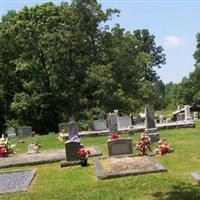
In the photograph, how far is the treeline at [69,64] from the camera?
4306 centimetres

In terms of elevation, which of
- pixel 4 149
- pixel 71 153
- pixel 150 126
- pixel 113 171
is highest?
pixel 150 126

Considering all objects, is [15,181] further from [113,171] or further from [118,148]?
[118,148]

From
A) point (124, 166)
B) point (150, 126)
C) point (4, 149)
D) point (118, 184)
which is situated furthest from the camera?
point (150, 126)

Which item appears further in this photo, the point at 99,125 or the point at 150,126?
the point at 99,125

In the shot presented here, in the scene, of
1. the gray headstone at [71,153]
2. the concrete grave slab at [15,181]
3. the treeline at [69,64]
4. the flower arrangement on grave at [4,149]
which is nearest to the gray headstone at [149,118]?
the gray headstone at [71,153]

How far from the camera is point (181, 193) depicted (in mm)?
10828

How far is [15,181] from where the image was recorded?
48.7 ft

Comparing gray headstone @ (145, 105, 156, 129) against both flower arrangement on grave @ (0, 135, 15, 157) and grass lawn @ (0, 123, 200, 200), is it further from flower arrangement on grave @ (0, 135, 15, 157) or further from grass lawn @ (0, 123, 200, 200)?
flower arrangement on grave @ (0, 135, 15, 157)

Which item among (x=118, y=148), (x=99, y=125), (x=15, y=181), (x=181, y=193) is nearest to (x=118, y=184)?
(x=181, y=193)

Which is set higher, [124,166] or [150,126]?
[150,126]

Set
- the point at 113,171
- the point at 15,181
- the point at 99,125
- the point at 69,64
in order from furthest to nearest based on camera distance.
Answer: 1. the point at 69,64
2. the point at 99,125
3. the point at 15,181
4. the point at 113,171

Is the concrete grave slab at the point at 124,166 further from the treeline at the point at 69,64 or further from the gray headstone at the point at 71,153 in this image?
the treeline at the point at 69,64

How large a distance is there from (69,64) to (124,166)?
102 ft

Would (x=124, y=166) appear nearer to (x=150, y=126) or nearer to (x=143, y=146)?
(x=143, y=146)
